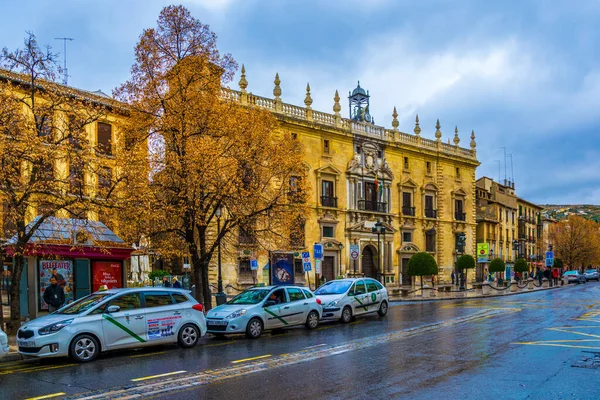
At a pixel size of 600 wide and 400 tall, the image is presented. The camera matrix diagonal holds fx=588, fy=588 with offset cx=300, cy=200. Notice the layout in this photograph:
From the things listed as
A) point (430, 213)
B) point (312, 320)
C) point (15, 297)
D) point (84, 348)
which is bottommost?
point (312, 320)

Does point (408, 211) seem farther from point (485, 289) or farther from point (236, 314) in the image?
point (236, 314)

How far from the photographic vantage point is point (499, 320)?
1981 cm

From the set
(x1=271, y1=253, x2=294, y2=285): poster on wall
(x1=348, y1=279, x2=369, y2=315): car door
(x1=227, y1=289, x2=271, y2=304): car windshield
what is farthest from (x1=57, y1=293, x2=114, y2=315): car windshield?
(x1=271, y1=253, x2=294, y2=285): poster on wall

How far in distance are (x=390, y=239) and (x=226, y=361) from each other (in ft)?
128

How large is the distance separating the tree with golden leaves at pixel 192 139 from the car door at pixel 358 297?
418 centimetres

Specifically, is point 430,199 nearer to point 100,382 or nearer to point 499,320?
point 499,320

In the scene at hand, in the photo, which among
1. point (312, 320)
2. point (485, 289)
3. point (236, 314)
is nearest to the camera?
point (236, 314)

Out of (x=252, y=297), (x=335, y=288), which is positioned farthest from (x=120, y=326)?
(x=335, y=288)

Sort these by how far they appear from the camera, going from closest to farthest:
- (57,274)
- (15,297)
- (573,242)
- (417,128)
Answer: (15,297) → (57,274) → (417,128) → (573,242)

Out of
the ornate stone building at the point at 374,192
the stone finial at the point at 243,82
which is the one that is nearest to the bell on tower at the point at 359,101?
the ornate stone building at the point at 374,192

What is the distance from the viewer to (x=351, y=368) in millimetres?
10695

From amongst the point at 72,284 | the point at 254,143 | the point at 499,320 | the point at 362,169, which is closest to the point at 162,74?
the point at 254,143

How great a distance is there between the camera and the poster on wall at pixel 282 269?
133ft

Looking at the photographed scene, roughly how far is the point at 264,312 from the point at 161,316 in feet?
11.2
